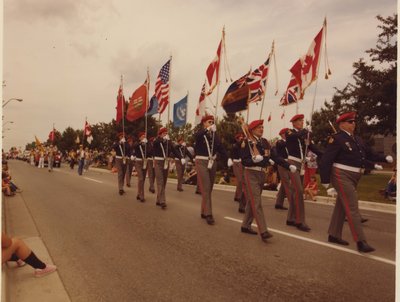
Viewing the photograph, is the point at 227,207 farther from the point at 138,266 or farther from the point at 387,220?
the point at 138,266

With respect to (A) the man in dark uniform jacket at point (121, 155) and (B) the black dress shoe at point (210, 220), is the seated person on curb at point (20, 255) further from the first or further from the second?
(A) the man in dark uniform jacket at point (121, 155)

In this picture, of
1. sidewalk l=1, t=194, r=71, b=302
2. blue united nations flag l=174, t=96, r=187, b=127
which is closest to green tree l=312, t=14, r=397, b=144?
blue united nations flag l=174, t=96, r=187, b=127

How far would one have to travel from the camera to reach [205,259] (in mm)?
5383

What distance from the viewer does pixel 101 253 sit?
576 cm

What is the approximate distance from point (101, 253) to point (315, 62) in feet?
24.5

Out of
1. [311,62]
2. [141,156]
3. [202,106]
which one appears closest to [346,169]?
[311,62]

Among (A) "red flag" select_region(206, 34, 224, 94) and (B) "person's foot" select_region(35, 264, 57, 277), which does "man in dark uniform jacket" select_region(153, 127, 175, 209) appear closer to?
(A) "red flag" select_region(206, 34, 224, 94)

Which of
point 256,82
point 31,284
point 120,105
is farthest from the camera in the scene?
point 120,105

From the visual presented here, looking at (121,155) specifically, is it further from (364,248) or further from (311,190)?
(364,248)

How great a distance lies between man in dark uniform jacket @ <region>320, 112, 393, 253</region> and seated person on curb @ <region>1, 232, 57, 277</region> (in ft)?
13.5

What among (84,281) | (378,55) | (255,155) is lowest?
(84,281)

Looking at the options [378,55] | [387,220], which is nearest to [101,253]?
[387,220]

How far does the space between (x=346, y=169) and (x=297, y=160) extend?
2409 millimetres

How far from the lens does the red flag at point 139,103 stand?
15.1 metres
